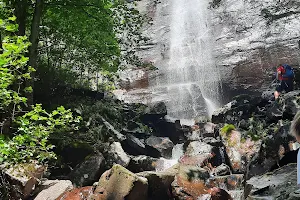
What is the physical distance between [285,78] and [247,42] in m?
12.9

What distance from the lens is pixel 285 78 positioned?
42.3 ft

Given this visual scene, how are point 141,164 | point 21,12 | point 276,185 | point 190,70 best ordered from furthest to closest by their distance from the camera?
1. point 190,70
2. point 141,164
3. point 21,12
4. point 276,185

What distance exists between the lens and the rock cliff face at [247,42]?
76.4 ft

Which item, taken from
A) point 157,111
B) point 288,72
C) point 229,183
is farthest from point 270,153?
point 157,111

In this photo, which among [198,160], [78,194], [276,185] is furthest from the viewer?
[198,160]

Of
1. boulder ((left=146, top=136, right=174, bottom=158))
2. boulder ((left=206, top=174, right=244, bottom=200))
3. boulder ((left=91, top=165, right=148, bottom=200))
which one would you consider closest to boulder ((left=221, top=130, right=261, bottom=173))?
boulder ((left=206, top=174, right=244, bottom=200))

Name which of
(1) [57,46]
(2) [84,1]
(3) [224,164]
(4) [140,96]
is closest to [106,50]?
(2) [84,1]

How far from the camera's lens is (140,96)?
24641 millimetres

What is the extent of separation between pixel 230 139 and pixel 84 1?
7.33 metres

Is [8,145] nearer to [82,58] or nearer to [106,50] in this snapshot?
[106,50]

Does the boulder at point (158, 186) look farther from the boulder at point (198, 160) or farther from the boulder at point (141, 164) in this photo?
the boulder at point (198, 160)

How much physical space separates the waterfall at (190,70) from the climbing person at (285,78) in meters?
9.55

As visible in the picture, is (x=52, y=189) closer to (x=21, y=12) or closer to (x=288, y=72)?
(x=21, y=12)

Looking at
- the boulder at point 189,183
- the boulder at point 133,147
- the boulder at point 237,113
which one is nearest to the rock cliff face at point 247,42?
the boulder at point 237,113
